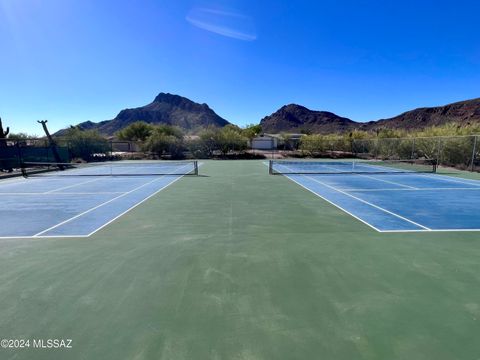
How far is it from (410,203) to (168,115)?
481 feet

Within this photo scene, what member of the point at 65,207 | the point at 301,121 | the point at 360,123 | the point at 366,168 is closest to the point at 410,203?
the point at 65,207

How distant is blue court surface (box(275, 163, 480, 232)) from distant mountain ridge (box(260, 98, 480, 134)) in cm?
7320

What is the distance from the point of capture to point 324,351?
7.95 feet

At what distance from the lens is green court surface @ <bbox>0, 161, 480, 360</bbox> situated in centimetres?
251

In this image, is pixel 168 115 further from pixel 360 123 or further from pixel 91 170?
pixel 91 170

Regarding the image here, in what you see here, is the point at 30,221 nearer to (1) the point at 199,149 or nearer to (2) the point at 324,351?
(2) the point at 324,351

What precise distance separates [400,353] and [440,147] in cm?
2305

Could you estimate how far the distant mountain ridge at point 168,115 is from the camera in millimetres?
135750

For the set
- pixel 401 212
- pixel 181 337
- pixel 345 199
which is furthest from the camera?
pixel 345 199

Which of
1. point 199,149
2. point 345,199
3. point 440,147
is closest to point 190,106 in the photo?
point 199,149

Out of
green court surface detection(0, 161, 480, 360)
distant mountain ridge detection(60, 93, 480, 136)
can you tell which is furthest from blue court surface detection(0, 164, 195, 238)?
distant mountain ridge detection(60, 93, 480, 136)

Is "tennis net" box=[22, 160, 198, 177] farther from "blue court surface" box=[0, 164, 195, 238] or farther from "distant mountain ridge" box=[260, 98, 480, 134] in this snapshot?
"distant mountain ridge" box=[260, 98, 480, 134]

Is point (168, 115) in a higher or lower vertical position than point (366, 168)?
higher

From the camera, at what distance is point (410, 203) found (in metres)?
8.31
